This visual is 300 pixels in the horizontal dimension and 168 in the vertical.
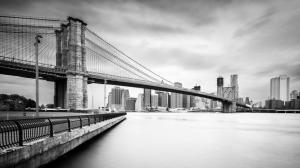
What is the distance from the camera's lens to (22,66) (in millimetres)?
32469

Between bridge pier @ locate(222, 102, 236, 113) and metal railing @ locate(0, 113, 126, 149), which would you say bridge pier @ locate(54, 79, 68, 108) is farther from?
bridge pier @ locate(222, 102, 236, 113)

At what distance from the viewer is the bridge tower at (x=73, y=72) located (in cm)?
3647

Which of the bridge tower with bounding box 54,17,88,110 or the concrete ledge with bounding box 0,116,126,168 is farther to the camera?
the bridge tower with bounding box 54,17,88,110

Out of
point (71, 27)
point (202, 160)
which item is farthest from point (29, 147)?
point (71, 27)

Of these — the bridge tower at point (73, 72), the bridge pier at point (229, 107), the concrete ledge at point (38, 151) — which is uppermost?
the bridge tower at point (73, 72)

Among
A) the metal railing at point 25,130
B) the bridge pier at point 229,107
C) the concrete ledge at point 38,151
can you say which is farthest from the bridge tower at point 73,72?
the bridge pier at point 229,107

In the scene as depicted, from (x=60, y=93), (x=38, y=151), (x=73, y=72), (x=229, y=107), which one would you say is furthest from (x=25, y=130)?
(x=229, y=107)

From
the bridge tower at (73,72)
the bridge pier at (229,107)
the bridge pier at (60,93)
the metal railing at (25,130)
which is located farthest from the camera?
the bridge pier at (229,107)

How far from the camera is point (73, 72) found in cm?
3653

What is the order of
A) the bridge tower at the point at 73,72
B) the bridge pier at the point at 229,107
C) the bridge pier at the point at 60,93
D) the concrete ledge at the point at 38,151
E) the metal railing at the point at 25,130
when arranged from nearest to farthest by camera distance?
the concrete ledge at the point at 38,151 < the metal railing at the point at 25,130 < the bridge tower at the point at 73,72 < the bridge pier at the point at 60,93 < the bridge pier at the point at 229,107

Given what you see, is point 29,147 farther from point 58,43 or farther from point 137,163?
point 58,43

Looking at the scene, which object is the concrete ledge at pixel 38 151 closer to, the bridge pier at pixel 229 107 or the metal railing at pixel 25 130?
the metal railing at pixel 25 130

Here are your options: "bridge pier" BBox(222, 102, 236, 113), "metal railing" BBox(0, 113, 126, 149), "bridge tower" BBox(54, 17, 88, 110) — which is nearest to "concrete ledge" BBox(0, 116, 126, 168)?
"metal railing" BBox(0, 113, 126, 149)

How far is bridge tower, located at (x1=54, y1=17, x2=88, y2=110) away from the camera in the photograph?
3647cm
